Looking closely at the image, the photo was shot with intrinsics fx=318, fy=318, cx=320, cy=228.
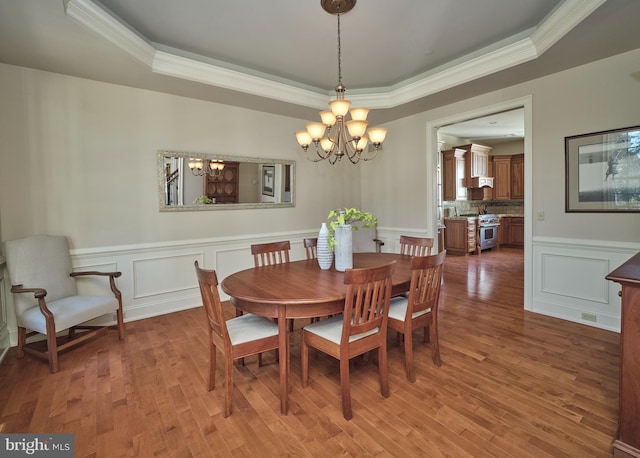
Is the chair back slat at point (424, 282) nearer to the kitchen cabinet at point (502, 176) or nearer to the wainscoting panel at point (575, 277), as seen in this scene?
the wainscoting panel at point (575, 277)

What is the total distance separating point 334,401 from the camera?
2049mm

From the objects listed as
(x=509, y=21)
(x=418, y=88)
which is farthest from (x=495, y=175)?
(x=509, y=21)

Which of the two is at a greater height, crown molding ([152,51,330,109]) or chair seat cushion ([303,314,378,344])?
crown molding ([152,51,330,109])

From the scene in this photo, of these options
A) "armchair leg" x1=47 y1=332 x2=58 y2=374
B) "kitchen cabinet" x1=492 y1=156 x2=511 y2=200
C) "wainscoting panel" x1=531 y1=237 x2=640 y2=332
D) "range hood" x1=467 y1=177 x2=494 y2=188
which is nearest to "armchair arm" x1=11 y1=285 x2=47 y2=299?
"armchair leg" x1=47 y1=332 x2=58 y2=374

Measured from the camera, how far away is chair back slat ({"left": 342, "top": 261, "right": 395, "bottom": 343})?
182cm

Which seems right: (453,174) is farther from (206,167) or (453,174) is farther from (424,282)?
(424,282)

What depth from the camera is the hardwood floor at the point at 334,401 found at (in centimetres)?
169

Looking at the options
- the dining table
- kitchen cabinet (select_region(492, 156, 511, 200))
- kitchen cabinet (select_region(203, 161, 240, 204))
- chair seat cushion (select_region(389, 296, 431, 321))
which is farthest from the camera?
kitchen cabinet (select_region(492, 156, 511, 200))

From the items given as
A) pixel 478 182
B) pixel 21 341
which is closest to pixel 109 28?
pixel 21 341

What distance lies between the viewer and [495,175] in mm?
8328

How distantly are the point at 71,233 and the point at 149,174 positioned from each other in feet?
3.13

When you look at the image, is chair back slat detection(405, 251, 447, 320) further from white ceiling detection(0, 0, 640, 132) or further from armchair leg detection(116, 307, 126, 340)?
armchair leg detection(116, 307, 126, 340)

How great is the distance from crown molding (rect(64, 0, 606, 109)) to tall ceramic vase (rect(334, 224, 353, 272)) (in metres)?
2.19

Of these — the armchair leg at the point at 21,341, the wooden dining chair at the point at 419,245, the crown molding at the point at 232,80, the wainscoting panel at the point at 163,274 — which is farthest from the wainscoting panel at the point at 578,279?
the armchair leg at the point at 21,341
